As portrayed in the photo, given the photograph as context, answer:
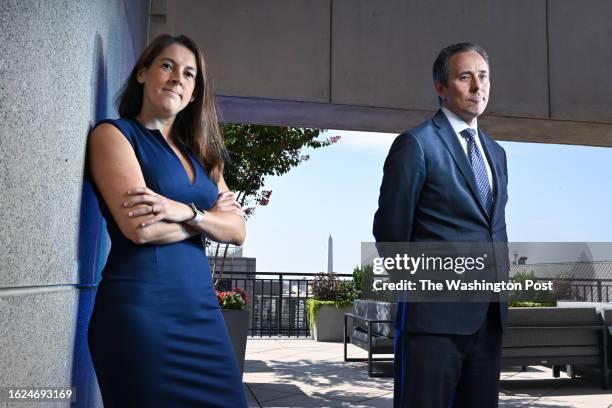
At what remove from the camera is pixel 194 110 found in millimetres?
1605

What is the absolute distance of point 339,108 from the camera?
4.00 metres

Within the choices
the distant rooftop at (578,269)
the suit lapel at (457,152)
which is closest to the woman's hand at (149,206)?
the suit lapel at (457,152)

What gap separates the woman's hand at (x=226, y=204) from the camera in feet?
4.79

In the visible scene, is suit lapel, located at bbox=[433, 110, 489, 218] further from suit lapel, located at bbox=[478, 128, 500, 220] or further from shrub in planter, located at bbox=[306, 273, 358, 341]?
shrub in planter, located at bbox=[306, 273, 358, 341]

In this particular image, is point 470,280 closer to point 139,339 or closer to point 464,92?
point 464,92

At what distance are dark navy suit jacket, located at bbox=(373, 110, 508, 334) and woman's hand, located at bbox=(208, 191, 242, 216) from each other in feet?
1.37

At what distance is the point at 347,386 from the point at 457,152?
3.78 m

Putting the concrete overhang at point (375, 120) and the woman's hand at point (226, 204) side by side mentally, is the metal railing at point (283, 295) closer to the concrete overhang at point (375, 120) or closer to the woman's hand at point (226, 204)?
the concrete overhang at point (375, 120)

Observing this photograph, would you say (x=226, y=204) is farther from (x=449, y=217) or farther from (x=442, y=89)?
(x=442, y=89)

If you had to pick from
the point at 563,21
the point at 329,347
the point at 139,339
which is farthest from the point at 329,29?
the point at 329,347

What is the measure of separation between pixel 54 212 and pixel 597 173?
22.3 ft

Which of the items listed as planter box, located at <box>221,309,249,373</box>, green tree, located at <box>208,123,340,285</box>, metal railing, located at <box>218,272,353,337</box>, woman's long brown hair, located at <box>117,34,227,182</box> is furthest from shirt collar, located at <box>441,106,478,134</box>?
metal railing, located at <box>218,272,353,337</box>

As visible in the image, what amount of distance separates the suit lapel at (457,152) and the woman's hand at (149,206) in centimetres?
84

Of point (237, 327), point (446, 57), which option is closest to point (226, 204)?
point (446, 57)
